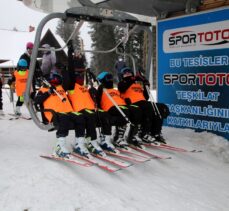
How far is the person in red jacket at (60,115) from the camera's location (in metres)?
5.43

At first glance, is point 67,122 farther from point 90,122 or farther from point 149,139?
point 149,139

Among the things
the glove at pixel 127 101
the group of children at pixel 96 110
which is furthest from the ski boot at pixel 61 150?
the glove at pixel 127 101

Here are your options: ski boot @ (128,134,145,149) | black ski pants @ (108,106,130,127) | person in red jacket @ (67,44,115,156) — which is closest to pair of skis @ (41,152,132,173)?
person in red jacket @ (67,44,115,156)

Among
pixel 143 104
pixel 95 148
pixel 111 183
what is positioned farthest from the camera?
pixel 143 104

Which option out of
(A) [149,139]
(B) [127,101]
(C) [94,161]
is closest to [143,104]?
(B) [127,101]

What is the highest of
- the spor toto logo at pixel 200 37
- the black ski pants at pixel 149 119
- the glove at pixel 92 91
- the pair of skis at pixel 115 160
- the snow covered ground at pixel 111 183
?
the spor toto logo at pixel 200 37

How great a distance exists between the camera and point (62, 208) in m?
4.02

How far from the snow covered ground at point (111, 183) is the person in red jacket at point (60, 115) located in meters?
0.38

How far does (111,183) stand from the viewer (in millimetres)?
4922

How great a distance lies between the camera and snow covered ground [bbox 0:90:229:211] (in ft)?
13.8

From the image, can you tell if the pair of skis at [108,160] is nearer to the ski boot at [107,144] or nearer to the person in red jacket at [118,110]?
the ski boot at [107,144]

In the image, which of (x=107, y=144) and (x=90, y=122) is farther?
(x=107, y=144)

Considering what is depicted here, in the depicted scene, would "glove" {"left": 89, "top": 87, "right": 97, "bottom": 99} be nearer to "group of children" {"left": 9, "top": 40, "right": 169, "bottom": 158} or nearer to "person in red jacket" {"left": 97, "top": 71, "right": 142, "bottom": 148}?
"group of children" {"left": 9, "top": 40, "right": 169, "bottom": 158}

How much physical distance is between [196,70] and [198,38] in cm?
75
